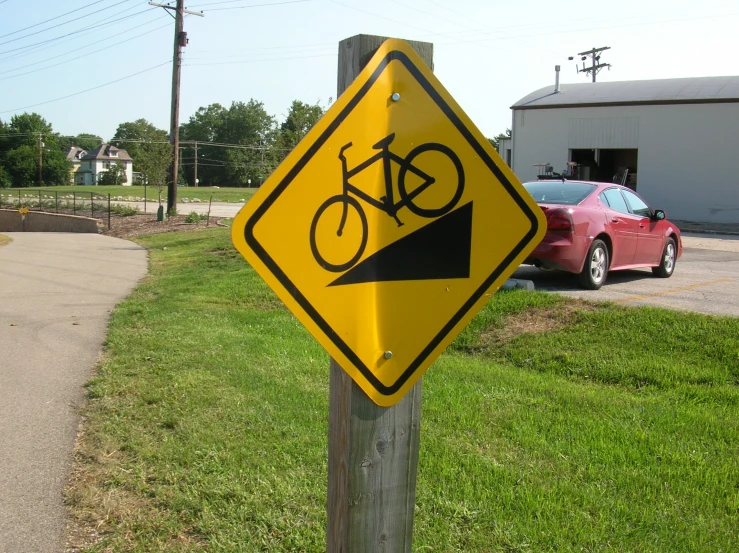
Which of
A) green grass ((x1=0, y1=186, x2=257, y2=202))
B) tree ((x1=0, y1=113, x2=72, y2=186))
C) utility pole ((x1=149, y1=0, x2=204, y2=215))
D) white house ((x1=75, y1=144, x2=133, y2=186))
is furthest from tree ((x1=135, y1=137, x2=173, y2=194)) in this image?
white house ((x1=75, y1=144, x2=133, y2=186))

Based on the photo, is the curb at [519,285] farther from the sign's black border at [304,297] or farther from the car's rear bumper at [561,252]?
the sign's black border at [304,297]

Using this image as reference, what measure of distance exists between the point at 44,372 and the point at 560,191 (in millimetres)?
6796

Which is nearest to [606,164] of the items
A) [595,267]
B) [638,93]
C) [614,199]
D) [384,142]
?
[638,93]

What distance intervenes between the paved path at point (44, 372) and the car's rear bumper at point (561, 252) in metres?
5.38

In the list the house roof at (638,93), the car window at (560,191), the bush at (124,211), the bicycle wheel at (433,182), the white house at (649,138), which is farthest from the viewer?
the bush at (124,211)

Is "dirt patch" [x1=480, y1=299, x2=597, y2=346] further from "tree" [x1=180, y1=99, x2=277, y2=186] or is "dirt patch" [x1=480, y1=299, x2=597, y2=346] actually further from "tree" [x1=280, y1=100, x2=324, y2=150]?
"tree" [x1=180, y1=99, x2=277, y2=186]

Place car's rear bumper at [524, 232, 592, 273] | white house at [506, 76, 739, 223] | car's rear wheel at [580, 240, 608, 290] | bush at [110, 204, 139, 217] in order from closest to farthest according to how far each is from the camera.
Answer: car's rear bumper at [524, 232, 592, 273]
car's rear wheel at [580, 240, 608, 290]
white house at [506, 76, 739, 223]
bush at [110, 204, 139, 217]

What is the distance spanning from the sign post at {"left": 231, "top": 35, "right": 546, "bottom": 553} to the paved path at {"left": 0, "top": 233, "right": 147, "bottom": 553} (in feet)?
7.86

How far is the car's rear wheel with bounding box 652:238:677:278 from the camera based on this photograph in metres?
11.4

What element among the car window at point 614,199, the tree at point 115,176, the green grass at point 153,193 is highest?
the tree at point 115,176

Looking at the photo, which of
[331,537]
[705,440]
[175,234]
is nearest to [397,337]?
[331,537]

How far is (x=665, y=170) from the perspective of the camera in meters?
29.9

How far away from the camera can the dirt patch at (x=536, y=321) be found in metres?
7.62

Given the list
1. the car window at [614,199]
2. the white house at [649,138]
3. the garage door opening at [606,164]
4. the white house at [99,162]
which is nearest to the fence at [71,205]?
the white house at [649,138]
